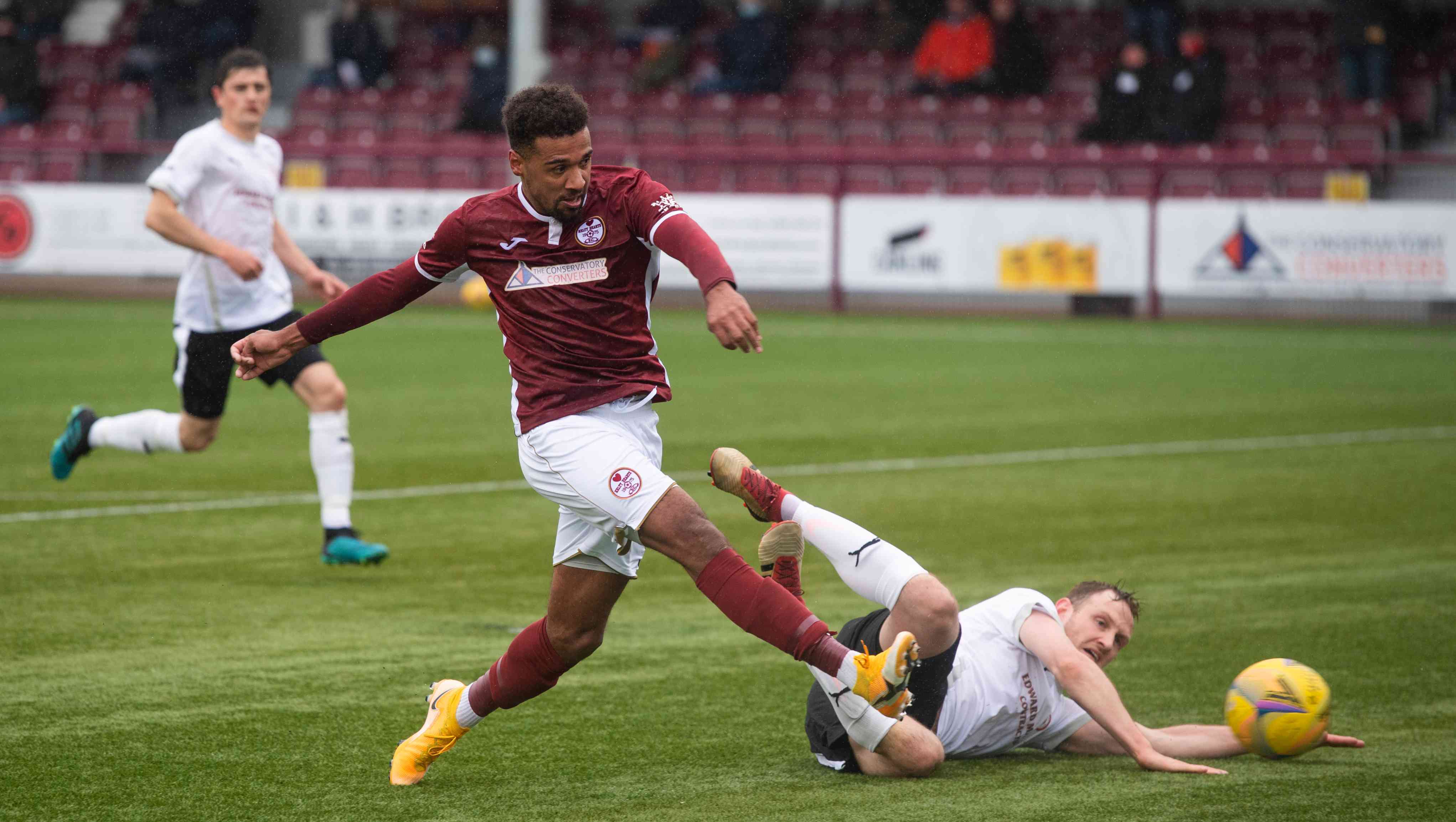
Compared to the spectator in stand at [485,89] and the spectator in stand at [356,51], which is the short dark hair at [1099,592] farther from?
the spectator in stand at [356,51]

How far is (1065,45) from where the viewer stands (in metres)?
24.8

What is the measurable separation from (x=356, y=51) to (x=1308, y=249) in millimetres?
14932

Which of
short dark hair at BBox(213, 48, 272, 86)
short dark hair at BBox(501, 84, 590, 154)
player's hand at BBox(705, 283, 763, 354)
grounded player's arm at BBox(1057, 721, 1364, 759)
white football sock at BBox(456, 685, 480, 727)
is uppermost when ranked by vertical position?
short dark hair at BBox(213, 48, 272, 86)

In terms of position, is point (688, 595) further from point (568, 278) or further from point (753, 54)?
point (753, 54)

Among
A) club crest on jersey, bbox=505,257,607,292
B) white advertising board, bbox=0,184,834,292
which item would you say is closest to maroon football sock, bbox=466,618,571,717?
club crest on jersey, bbox=505,257,607,292

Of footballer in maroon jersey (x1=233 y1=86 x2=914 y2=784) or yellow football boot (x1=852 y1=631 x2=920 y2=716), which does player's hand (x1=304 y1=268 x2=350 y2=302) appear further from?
yellow football boot (x1=852 y1=631 x2=920 y2=716)

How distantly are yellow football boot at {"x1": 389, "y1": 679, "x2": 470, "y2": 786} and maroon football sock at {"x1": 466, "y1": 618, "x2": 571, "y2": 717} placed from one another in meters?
0.07

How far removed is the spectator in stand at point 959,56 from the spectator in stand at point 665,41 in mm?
3837

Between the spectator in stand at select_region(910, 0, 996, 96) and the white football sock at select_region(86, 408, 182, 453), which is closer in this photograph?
the white football sock at select_region(86, 408, 182, 453)

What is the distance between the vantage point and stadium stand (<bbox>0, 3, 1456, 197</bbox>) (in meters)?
20.8

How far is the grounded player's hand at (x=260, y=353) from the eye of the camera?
14.9ft

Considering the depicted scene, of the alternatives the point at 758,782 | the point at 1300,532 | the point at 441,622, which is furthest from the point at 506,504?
the point at 758,782

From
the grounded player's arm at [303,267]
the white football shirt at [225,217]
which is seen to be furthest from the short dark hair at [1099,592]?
the white football shirt at [225,217]

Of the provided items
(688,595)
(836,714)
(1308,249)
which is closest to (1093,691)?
(836,714)
